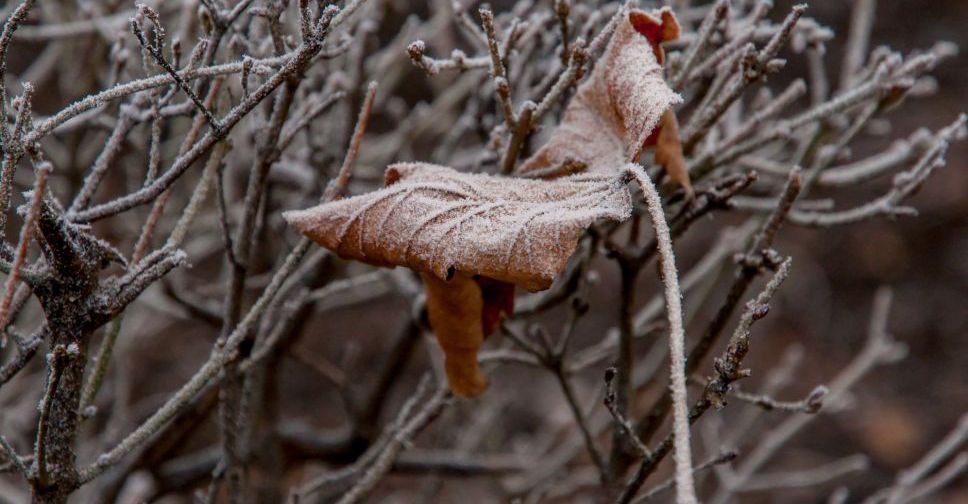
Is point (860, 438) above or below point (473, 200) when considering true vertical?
below

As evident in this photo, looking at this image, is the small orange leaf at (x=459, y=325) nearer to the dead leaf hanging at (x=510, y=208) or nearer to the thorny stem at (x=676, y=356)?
the dead leaf hanging at (x=510, y=208)

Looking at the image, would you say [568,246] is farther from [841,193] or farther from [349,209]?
[841,193]

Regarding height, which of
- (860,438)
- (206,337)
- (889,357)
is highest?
(889,357)

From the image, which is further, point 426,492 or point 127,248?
point 127,248

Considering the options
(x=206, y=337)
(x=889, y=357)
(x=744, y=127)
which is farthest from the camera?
(x=206, y=337)

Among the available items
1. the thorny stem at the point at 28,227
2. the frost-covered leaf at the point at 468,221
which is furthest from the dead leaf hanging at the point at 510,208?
the thorny stem at the point at 28,227

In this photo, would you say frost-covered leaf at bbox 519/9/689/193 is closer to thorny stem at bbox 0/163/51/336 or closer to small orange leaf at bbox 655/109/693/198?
Answer: small orange leaf at bbox 655/109/693/198

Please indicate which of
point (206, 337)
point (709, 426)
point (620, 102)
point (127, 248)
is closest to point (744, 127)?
point (620, 102)
